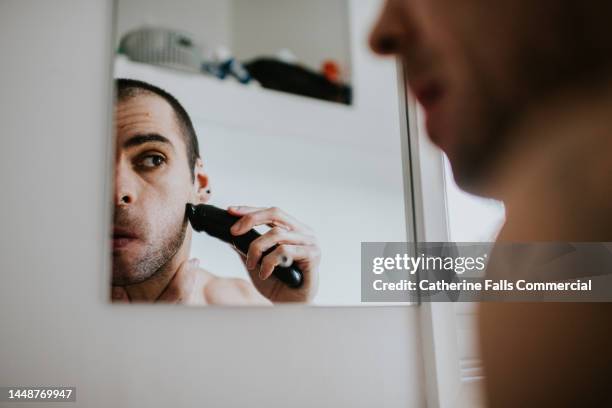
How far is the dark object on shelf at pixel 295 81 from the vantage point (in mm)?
1316

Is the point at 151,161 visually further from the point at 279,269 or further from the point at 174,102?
the point at 279,269

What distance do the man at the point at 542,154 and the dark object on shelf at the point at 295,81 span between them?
1.07 m

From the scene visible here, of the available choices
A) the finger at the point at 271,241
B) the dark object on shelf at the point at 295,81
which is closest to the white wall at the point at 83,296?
the finger at the point at 271,241

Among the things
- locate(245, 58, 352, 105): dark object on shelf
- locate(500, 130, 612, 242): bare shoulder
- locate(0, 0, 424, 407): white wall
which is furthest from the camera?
locate(245, 58, 352, 105): dark object on shelf

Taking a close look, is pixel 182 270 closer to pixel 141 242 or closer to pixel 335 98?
pixel 141 242

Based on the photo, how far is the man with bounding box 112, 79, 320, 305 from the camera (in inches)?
42.7

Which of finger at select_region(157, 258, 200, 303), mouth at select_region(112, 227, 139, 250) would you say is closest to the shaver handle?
finger at select_region(157, 258, 200, 303)

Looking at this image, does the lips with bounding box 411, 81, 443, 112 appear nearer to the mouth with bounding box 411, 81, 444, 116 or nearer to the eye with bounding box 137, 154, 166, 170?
the mouth with bounding box 411, 81, 444, 116

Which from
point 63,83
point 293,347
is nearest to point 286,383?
point 293,347

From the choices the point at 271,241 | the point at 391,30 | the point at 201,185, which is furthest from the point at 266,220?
the point at 391,30

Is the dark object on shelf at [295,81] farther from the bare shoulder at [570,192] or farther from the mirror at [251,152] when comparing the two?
the bare shoulder at [570,192]

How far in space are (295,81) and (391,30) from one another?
1.06m

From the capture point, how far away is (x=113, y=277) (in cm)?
107

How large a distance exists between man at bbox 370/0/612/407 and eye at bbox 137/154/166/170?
931 mm
